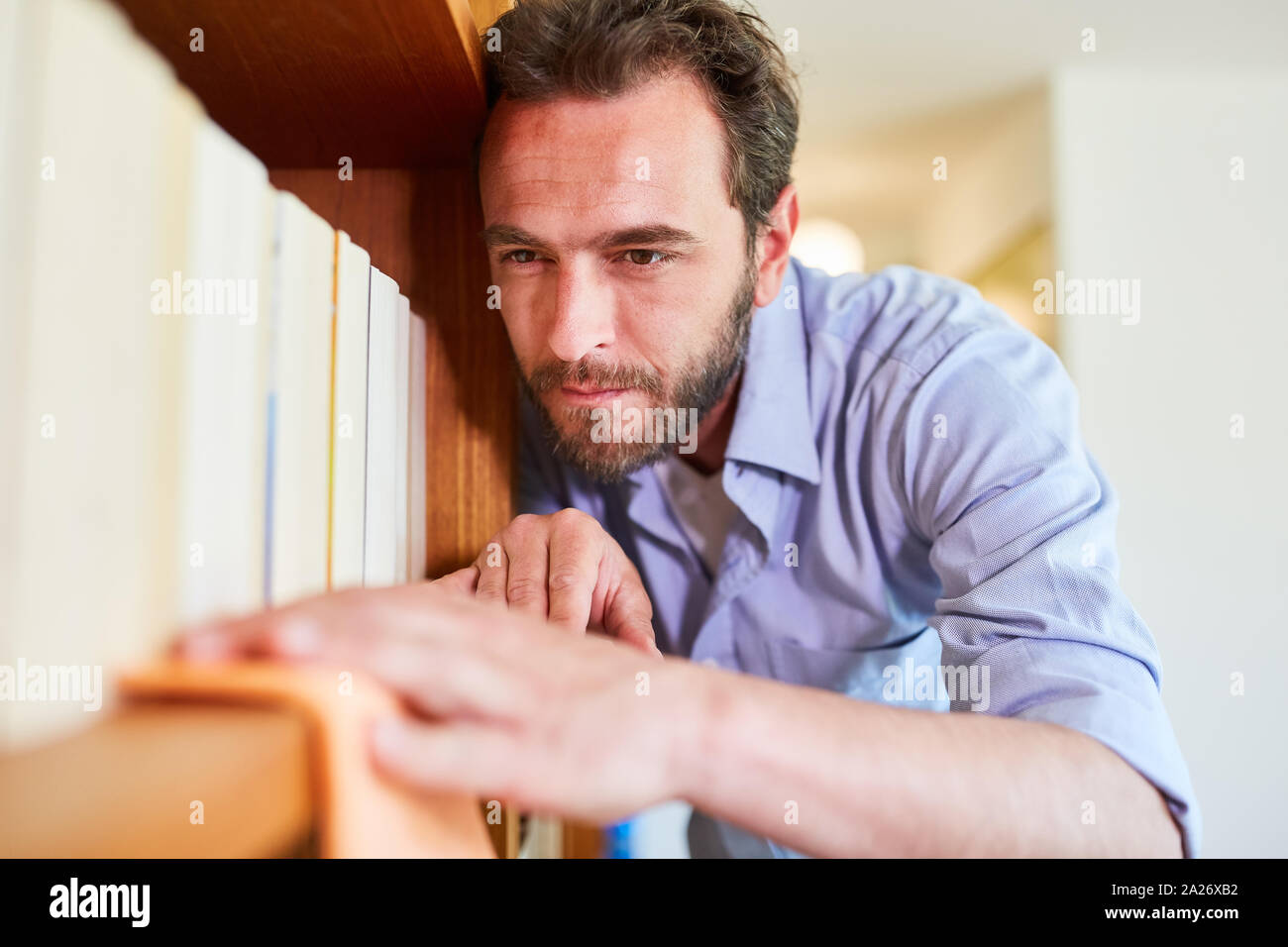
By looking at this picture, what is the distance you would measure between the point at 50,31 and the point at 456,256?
60 cm

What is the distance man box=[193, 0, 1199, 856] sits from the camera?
355mm

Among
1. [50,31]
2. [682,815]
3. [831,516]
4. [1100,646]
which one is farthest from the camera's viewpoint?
[682,815]

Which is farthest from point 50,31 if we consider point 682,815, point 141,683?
point 682,815

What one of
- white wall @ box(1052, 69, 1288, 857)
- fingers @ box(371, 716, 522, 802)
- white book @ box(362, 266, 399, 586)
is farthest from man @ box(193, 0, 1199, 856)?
white wall @ box(1052, 69, 1288, 857)

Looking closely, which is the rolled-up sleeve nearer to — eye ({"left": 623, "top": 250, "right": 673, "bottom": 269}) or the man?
the man

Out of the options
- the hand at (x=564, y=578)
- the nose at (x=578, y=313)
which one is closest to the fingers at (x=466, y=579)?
the hand at (x=564, y=578)

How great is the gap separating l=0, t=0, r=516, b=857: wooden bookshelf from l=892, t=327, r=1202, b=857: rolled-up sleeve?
432 millimetres

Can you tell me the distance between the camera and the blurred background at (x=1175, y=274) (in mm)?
2967

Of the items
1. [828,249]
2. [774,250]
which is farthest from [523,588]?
[828,249]

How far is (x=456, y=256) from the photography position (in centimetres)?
86

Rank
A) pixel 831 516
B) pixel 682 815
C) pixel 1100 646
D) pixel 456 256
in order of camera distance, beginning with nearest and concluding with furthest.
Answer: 1. pixel 1100 646
2. pixel 456 256
3. pixel 831 516
4. pixel 682 815

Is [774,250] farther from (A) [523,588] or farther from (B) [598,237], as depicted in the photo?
(A) [523,588]

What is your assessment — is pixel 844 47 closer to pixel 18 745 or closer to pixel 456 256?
pixel 456 256

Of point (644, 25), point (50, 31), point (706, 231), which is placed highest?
point (644, 25)
